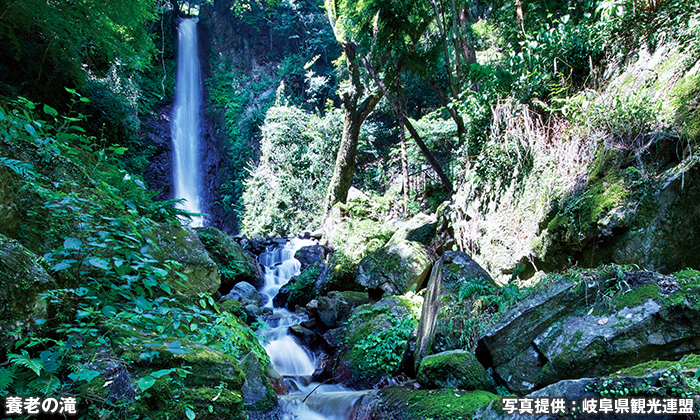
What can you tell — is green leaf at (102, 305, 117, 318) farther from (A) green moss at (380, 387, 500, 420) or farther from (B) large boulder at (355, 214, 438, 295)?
(B) large boulder at (355, 214, 438, 295)

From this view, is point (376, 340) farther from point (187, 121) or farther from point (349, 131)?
point (187, 121)

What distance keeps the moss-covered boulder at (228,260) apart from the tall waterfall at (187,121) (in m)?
9.74

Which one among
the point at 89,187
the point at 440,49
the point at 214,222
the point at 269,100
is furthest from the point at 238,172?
the point at 89,187

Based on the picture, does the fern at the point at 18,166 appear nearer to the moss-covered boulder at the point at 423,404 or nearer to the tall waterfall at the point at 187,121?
the moss-covered boulder at the point at 423,404

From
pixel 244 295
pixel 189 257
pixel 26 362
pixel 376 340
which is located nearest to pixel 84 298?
pixel 26 362

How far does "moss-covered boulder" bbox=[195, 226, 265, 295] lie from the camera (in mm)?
8406

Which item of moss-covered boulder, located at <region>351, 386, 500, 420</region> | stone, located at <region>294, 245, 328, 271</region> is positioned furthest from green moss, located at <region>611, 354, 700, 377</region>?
stone, located at <region>294, 245, 328, 271</region>

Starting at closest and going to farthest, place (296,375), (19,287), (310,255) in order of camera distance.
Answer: (19,287) < (296,375) < (310,255)

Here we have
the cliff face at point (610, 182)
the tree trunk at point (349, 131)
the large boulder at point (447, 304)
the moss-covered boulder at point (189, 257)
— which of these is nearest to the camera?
the cliff face at point (610, 182)

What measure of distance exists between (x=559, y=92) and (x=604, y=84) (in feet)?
1.94

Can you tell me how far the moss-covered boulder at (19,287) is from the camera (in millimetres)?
1880

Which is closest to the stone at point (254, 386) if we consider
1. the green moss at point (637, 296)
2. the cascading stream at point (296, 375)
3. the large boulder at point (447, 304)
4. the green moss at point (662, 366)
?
the cascading stream at point (296, 375)

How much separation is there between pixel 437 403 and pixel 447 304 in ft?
4.37

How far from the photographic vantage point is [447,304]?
13.7ft
